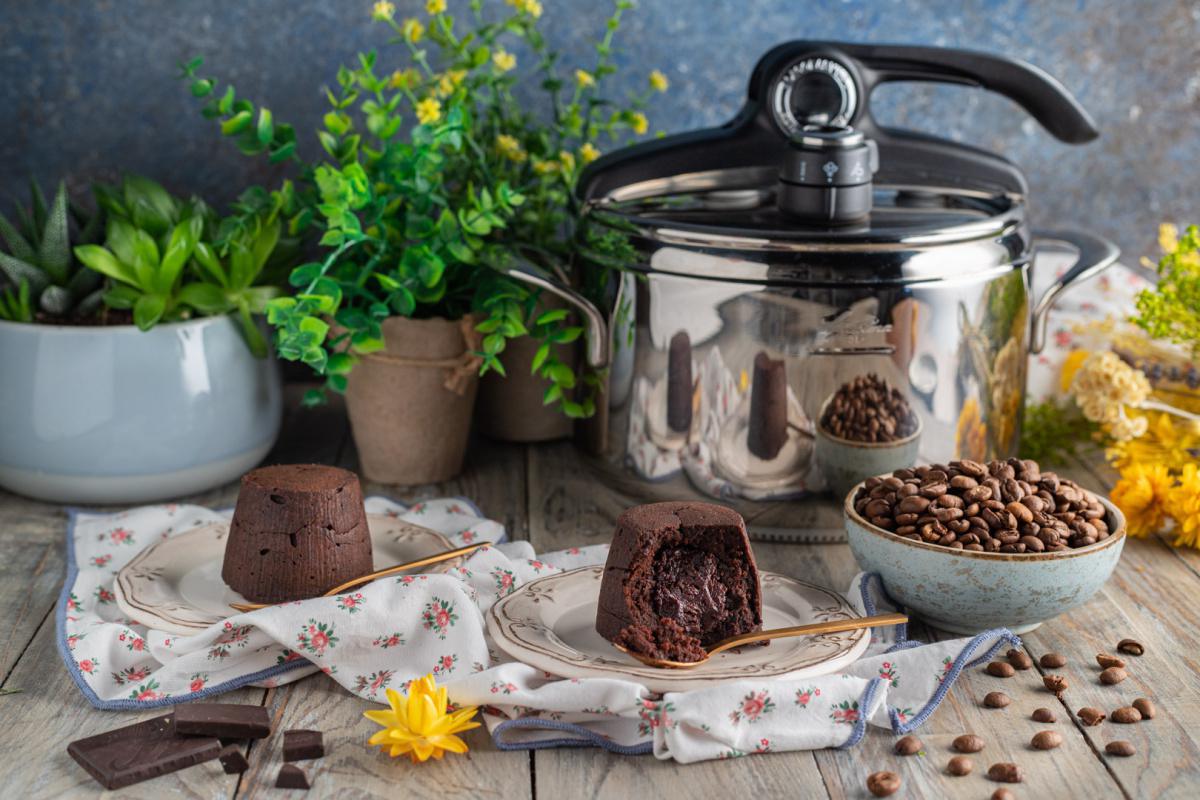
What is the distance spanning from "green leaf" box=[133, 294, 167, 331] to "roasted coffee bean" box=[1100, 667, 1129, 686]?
0.92 meters

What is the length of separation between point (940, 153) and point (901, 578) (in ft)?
1.66

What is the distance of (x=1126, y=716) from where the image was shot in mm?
930

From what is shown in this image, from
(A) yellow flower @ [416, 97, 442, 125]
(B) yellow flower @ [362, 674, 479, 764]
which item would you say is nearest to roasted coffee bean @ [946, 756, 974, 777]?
(B) yellow flower @ [362, 674, 479, 764]

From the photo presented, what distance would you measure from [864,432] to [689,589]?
0.29 metres

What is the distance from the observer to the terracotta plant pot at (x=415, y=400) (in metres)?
1.35

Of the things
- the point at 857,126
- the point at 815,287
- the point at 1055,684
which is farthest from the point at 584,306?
the point at 1055,684

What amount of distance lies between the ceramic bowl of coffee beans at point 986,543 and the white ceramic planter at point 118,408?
672mm

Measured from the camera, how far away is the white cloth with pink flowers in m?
0.89

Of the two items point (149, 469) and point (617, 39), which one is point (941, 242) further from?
point (149, 469)

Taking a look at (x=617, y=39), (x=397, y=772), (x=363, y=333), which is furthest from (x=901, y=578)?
(x=617, y=39)

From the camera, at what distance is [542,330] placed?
1.34 m

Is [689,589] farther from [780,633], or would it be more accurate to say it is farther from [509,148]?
[509,148]

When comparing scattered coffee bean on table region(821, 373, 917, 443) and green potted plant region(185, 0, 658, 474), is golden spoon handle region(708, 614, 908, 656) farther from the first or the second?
green potted plant region(185, 0, 658, 474)

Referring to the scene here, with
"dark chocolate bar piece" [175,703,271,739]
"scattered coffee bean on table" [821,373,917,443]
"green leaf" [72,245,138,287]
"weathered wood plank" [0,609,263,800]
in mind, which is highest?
"green leaf" [72,245,138,287]
